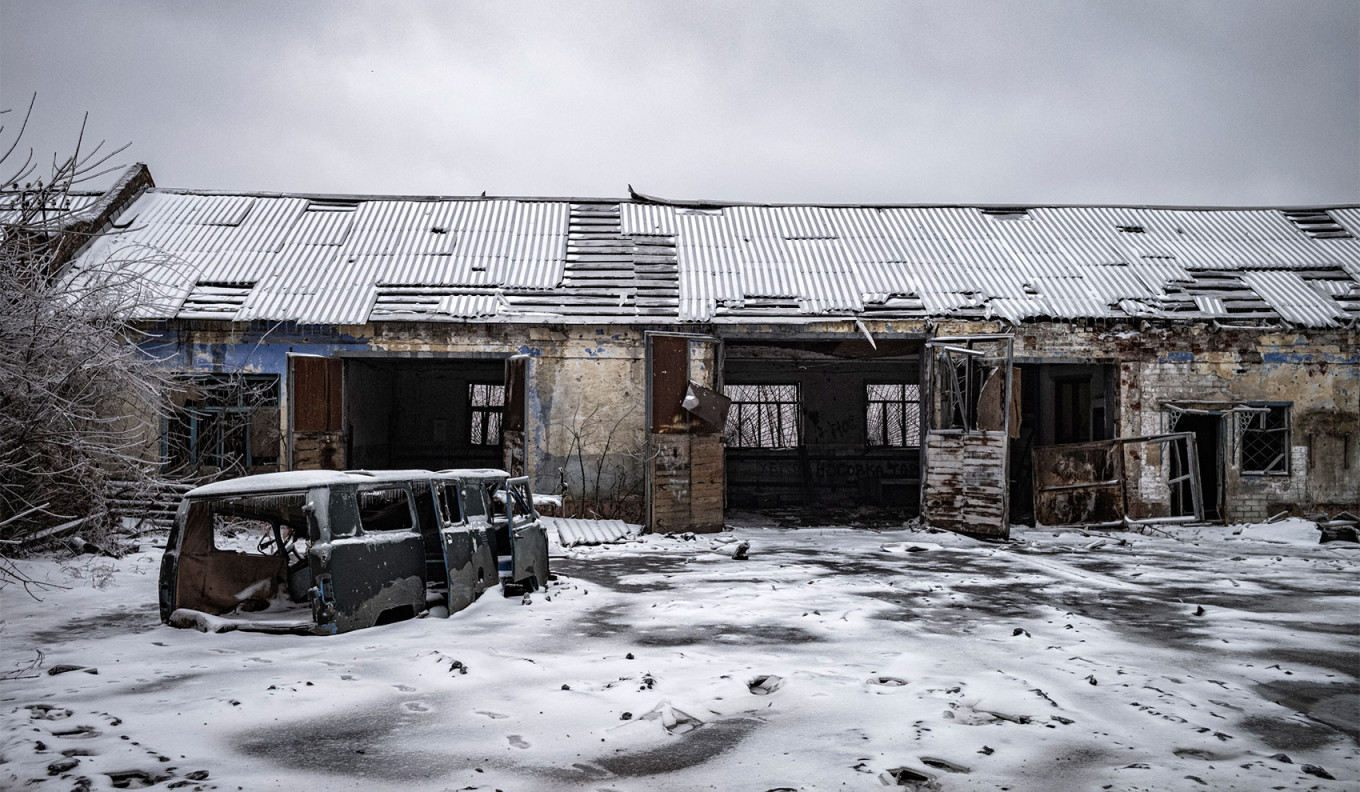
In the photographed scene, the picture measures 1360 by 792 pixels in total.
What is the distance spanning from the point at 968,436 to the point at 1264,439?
5950mm

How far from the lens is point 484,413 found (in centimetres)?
2147

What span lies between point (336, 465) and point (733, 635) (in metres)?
9.57

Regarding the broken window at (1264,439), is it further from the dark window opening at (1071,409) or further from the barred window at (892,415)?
the barred window at (892,415)

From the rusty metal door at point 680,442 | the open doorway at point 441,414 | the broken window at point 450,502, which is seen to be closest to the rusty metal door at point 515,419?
the rusty metal door at point 680,442

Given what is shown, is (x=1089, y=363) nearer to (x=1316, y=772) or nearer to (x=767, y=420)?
(x=767, y=420)

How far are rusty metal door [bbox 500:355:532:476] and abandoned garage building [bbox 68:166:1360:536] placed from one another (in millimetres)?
47

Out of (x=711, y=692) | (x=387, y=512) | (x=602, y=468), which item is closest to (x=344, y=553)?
(x=387, y=512)

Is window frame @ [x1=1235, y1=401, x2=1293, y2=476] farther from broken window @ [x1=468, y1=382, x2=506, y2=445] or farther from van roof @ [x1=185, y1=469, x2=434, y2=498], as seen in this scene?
broken window @ [x1=468, y1=382, x2=506, y2=445]

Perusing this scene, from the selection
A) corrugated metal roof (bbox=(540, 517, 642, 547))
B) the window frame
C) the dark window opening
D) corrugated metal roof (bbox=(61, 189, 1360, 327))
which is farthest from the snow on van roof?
the dark window opening

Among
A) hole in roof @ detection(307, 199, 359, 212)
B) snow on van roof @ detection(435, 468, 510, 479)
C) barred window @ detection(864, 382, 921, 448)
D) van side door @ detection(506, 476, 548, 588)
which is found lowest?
van side door @ detection(506, 476, 548, 588)

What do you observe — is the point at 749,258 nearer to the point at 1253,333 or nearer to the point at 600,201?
the point at 600,201

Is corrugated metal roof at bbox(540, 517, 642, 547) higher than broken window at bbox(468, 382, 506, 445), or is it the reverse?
broken window at bbox(468, 382, 506, 445)

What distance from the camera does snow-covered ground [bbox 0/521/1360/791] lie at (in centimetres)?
413

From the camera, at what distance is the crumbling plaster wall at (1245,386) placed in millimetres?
15109
